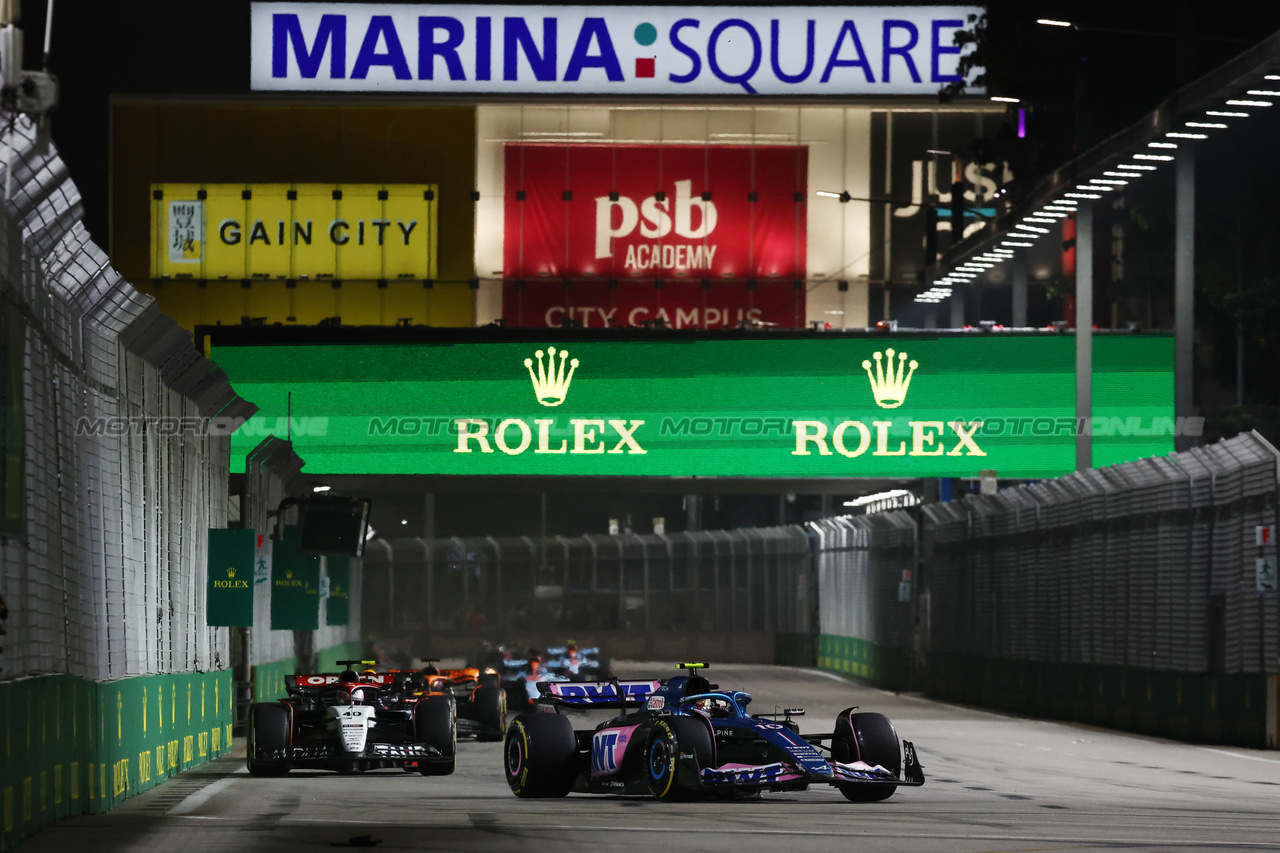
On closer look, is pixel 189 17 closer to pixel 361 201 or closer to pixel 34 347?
pixel 361 201

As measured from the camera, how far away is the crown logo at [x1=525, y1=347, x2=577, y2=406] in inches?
1236

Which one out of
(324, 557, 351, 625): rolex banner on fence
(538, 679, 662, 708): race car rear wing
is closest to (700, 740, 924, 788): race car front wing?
(538, 679, 662, 708): race car rear wing

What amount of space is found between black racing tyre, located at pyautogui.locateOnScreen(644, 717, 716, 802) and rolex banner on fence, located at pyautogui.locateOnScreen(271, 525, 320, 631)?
39.1 ft

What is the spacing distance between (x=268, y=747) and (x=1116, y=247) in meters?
40.5

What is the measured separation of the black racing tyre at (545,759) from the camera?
14852 mm

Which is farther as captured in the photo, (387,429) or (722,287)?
(722,287)

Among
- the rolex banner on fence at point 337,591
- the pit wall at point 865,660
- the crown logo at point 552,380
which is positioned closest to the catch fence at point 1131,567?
the pit wall at point 865,660

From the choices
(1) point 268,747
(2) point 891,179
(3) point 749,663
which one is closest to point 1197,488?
(1) point 268,747

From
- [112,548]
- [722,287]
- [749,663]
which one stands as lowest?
[749,663]

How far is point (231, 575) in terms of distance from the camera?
1989cm

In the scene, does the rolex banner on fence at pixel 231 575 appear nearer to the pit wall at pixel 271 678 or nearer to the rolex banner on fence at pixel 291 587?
the pit wall at pixel 271 678

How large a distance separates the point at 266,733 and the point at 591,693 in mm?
2991

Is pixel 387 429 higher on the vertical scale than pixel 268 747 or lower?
higher

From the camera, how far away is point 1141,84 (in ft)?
102
